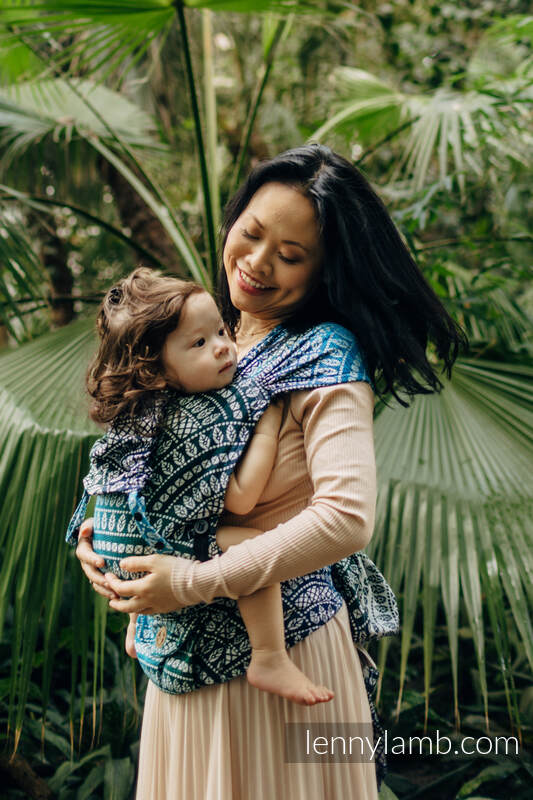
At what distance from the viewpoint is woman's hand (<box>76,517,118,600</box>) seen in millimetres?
948

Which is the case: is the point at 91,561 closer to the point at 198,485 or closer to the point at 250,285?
the point at 198,485

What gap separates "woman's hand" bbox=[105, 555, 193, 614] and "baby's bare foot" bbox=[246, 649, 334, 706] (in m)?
Result: 0.13

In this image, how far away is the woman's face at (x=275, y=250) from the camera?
0.97 metres

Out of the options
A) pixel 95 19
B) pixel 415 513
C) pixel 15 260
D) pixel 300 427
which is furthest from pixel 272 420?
pixel 95 19

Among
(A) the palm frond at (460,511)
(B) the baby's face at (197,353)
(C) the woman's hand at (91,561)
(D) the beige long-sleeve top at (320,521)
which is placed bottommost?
(A) the palm frond at (460,511)

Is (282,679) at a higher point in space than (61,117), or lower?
lower

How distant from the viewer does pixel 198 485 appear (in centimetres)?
87

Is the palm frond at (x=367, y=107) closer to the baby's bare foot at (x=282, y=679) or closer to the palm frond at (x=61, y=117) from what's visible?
the palm frond at (x=61, y=117)

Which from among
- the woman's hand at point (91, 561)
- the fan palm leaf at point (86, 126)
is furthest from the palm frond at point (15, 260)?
the woman's hand at point (91, 561)

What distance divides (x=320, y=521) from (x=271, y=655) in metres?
0.21

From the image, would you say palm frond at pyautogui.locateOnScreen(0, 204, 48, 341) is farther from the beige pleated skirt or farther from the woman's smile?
the beige pleated skirt

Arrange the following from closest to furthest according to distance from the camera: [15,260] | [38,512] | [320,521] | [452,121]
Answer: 1. [320,521]
2. [38,512]
3. [15,260]
4. [452,121]

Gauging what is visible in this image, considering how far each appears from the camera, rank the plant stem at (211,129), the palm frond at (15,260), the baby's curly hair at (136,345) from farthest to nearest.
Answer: the plant stem at (211,129) < the palm frond at (15,260) < the baby's curly hair at (136,345)

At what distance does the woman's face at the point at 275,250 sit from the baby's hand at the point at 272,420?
19cm
